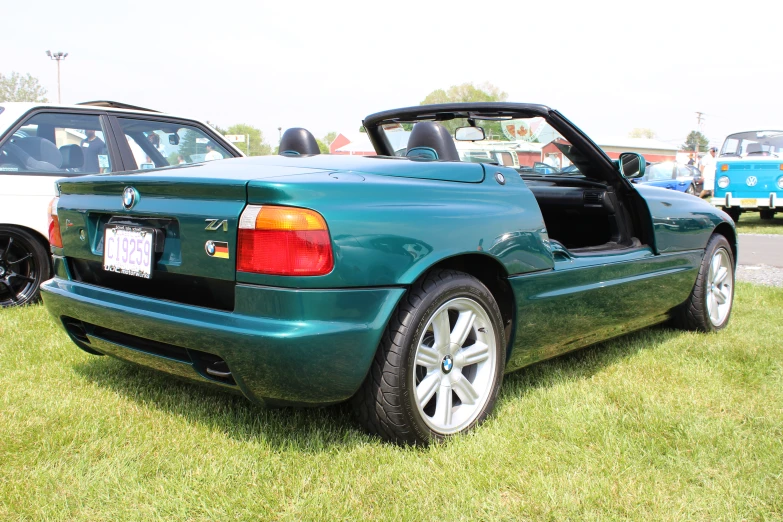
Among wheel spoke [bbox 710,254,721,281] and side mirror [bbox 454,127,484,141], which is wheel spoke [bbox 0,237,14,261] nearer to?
side mirror [bbox 454,127,484,141]

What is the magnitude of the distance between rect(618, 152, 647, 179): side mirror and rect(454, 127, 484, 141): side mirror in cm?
78

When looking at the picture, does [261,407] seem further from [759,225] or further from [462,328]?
[759,225]

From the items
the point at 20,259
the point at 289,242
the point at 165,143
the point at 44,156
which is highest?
the point at 165,143

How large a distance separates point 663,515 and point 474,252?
106cm

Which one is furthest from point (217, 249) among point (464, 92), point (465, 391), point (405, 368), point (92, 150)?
point (464, 92)

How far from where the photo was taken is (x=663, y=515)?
2.04 metres

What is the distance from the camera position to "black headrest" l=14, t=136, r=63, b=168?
489 cm

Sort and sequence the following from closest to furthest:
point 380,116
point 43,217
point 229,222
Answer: point 229,222 → point 380,116 → point 43,217

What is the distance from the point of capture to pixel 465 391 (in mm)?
2670

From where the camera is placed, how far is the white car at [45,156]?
4742 mm

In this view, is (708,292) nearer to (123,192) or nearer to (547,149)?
(547,149)

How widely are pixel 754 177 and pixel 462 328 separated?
A: 41.5 feet

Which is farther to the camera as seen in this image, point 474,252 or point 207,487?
point 474,252

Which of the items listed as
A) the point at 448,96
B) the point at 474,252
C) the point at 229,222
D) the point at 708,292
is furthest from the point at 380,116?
the point at 448,96
